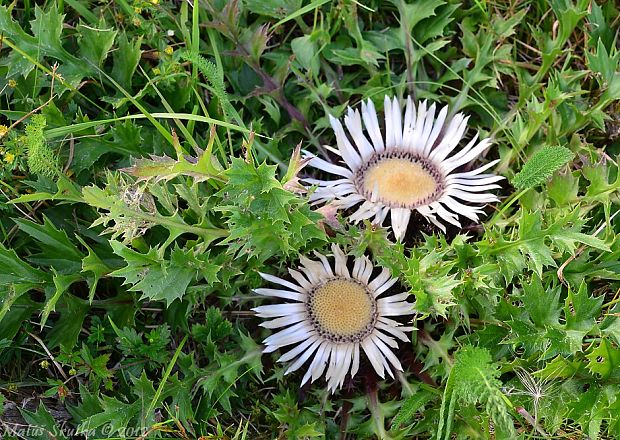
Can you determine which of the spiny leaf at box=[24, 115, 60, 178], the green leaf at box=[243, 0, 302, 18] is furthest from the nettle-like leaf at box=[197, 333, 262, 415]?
the green leaf at box=[243, 0, 302, 18]

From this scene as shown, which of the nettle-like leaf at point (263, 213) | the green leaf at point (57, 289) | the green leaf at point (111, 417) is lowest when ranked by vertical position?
the green leaf at point (111, 417)

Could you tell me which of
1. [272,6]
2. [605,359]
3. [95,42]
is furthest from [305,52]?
[605,359]

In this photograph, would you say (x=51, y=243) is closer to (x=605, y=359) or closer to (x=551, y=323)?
(x=551, y=323)

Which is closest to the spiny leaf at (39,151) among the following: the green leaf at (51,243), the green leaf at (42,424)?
the green leaf at (51,243)

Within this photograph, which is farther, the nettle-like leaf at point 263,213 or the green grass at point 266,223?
the green grass at point 266,223

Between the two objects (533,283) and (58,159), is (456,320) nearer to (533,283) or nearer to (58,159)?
(533,283)

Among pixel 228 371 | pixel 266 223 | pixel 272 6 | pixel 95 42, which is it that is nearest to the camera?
pixel 266 223

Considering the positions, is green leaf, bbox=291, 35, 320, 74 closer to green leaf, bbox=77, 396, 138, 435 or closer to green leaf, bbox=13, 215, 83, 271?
green leaf, bbox=13, 215, 83, 271

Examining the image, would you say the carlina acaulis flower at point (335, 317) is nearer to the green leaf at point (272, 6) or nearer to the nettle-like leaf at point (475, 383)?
the nettle-like leaf at point (475, 383)
